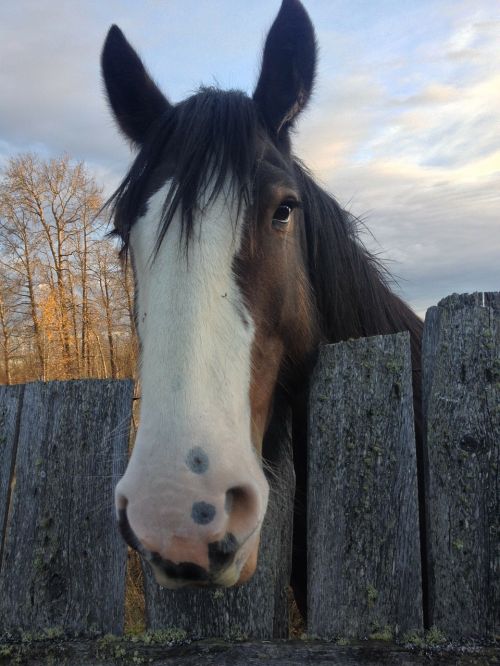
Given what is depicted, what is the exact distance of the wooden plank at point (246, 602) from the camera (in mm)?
1962

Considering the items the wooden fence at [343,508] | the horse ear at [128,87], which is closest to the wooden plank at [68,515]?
the wooden fence at [343,508]

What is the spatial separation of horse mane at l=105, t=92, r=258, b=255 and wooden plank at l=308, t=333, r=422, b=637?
2.91 ft

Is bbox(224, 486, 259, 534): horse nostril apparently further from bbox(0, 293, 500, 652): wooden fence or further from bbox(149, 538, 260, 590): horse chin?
bbox(0, 293, 500, 652): wooden fence

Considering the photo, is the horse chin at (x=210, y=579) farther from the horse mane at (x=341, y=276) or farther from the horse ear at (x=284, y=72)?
the horse ear at (x=284, y=72)

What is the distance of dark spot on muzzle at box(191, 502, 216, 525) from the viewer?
147 centimetres

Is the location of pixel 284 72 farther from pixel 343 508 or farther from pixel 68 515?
pixel 68 515

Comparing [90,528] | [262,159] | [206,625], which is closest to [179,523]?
[206,625]

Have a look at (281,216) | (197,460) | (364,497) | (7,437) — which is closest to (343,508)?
(364,497)

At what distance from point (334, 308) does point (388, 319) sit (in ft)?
1.85

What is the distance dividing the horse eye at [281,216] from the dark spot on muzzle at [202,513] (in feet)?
4.52

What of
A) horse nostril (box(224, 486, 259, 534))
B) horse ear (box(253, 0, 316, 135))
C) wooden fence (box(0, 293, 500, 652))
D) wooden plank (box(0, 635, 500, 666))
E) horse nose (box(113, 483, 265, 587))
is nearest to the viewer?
horse nose (box(113, 483, 265, 587))

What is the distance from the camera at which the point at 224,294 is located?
1982mm

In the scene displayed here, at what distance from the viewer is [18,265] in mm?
27047

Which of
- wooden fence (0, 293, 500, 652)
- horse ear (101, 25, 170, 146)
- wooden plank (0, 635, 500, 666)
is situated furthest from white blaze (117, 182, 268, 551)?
horse ear (101, 25, 170, 146)
